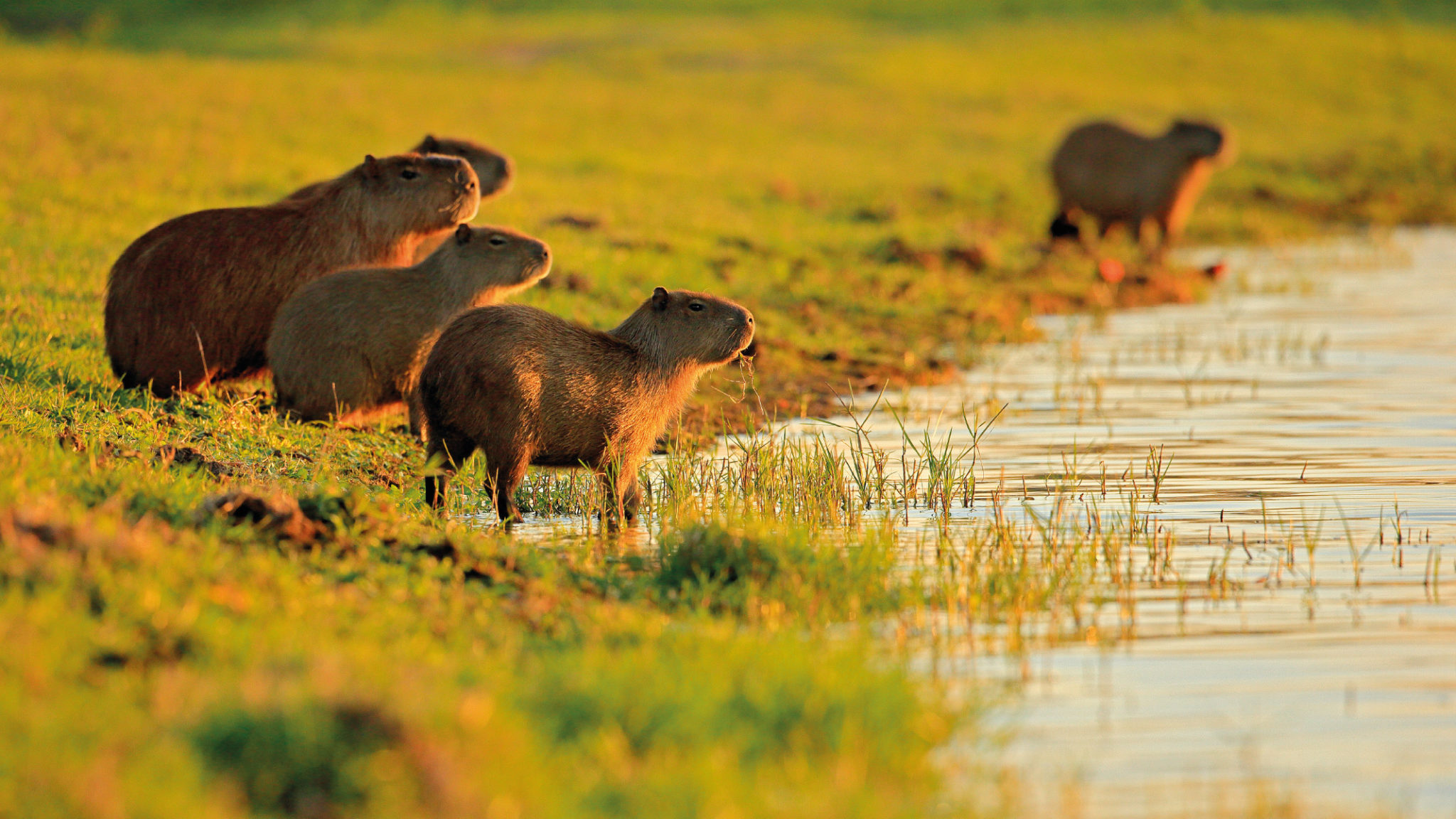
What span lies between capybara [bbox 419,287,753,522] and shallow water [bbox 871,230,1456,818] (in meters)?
1.54

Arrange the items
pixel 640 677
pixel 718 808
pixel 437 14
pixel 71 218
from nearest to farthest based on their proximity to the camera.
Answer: pixel 718 808, pixel 640 677, pixel 71 218, pixel 437 14

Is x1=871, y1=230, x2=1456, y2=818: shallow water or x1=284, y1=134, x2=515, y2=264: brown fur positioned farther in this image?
x1=284, y1=134, x2=515, y2=264: brown fur

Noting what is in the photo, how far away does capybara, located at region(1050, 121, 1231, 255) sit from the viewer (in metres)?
18.2

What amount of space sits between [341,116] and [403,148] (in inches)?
139

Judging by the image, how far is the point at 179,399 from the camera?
7.98 m

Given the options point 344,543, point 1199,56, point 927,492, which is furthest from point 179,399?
point 1199,56

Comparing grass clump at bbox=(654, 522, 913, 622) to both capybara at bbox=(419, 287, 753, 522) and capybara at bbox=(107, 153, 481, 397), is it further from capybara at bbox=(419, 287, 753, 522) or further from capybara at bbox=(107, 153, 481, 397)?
capybara at bbox=(107, 153, 481, 397)

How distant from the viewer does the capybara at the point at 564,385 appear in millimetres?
6469

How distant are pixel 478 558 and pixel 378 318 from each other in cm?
264

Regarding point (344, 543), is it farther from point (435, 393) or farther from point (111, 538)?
point (435, 393)

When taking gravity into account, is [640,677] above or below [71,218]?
below

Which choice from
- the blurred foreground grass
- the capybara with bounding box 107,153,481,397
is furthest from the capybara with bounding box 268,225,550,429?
the capybara with bounding box 107,153,481,397

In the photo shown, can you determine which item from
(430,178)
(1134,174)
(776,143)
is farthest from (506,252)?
(776,143)

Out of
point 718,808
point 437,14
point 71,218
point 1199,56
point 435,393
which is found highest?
point 437,14
